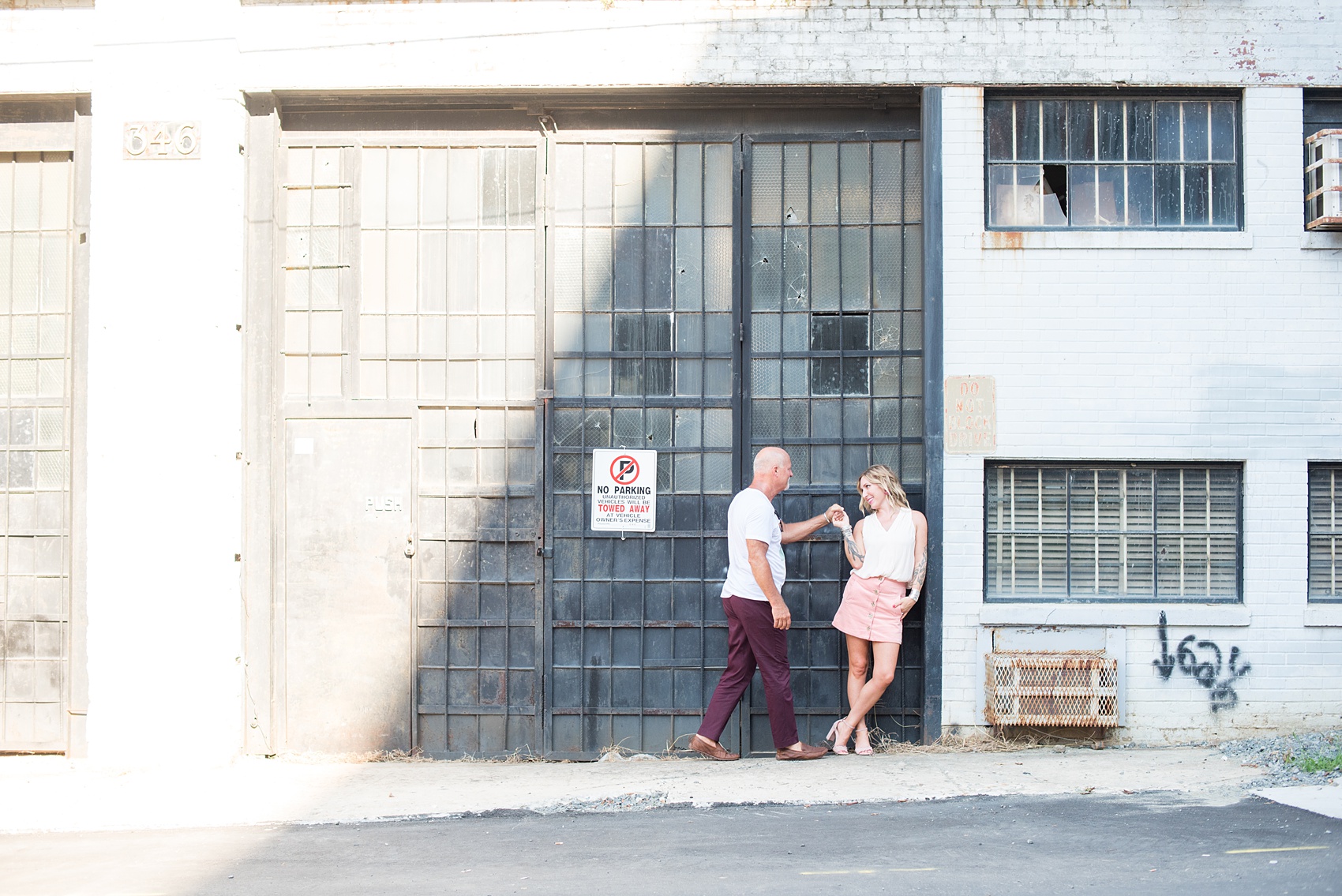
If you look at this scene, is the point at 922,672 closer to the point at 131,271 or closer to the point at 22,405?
the point at 131,271

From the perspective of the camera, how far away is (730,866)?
211 inches

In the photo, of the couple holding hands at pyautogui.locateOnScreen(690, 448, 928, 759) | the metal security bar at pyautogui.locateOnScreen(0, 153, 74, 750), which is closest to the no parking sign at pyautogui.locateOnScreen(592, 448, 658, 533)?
the couple holding hands at pyautogui.locateOnScreen(690, 448, 928, 759)

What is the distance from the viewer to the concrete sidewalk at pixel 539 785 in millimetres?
6508

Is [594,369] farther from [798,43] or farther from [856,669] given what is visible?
[856,669]

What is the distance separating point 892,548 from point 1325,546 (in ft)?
10.6

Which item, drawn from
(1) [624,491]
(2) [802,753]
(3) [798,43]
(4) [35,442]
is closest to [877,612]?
(2) [802,753]

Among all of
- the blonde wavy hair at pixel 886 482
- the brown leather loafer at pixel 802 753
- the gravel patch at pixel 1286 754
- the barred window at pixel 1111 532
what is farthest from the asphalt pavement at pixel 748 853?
the blonde wavy hair at pixel 886 482

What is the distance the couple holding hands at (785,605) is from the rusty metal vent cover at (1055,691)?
781mm

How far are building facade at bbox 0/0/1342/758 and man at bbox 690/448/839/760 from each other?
1.73 feet

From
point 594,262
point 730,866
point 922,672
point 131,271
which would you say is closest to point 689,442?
point 594,262

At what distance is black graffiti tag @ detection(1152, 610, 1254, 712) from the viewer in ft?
25.3

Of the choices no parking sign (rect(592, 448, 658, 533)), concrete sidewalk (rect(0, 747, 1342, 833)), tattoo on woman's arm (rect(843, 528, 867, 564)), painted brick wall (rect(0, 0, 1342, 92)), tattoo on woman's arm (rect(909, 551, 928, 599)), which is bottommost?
concrete sidewalk (rect(0, 747, 1342, 833))

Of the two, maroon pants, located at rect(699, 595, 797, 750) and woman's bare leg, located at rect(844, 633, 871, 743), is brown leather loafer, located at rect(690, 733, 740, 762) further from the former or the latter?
woman's bare leg, located at rect(844, 633, 871, 743)

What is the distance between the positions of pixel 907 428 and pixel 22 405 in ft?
21.5
